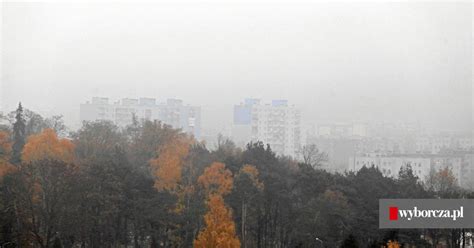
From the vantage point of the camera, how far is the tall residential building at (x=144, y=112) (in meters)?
17.7

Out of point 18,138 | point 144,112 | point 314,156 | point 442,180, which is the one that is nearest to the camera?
point 18,138

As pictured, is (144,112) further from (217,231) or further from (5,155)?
(217,231)

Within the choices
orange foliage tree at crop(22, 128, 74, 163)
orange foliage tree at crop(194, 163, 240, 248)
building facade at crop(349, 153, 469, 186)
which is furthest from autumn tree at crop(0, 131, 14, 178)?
building facade at crop(349, 153, 469, 186)

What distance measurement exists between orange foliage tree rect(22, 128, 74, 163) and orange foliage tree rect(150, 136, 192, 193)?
116 centimetres

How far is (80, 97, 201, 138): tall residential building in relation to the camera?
17719mm

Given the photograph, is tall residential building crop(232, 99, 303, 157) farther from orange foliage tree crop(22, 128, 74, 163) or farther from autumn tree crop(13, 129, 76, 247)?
autumn tree crop(13, 129, 76, 247)

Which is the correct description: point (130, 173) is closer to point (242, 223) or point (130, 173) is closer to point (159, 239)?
point (159, 239)

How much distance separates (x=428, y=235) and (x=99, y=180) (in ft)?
12.3

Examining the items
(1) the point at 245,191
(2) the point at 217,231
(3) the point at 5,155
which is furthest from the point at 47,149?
(2) the point at 217,231

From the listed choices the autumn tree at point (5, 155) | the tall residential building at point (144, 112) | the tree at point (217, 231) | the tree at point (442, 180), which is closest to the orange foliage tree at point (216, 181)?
the tree at point (217, 231)

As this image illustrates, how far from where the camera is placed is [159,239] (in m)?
7.28

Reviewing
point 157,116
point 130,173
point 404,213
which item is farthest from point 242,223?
point 157,116

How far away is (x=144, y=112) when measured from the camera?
61.5 feet

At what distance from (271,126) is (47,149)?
11.8 meters
